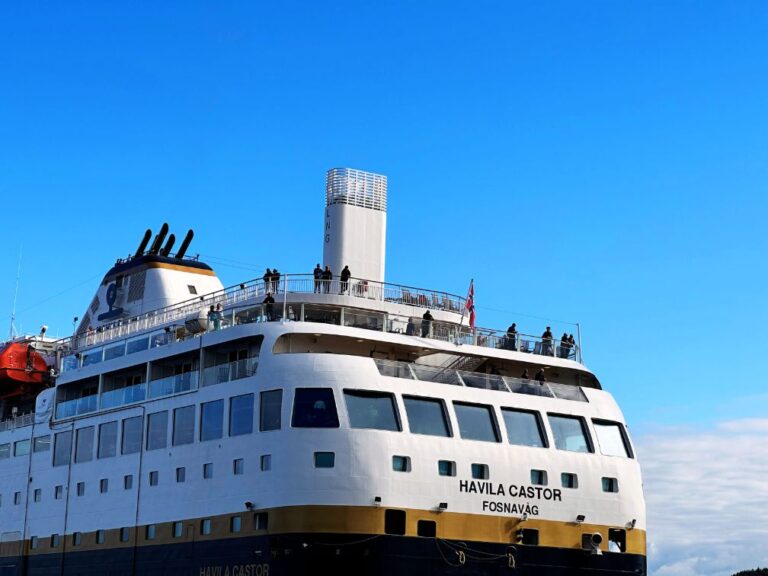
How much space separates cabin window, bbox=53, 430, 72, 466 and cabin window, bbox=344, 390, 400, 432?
13699 millimetres

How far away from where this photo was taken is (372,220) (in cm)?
4541

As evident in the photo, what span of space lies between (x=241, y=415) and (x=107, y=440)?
7756 millimetres

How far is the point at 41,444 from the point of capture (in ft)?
153

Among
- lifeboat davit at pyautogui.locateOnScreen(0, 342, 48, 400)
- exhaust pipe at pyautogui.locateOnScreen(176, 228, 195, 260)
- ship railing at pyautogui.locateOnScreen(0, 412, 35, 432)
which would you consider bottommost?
ship railing at pyautogui.locateOnScreen(0, 412, 35, 432)

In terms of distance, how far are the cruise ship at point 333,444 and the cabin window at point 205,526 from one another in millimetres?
93

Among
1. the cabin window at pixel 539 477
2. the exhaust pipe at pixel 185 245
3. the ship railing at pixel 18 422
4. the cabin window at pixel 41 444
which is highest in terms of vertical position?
the exhaust pipe at pixel 185 245

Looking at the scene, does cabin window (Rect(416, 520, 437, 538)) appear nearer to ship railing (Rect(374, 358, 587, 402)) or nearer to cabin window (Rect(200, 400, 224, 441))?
ship railing (Rect(374, 358, 587, 402))

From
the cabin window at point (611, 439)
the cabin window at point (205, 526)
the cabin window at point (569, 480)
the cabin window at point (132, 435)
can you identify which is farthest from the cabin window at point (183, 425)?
the cabin window at point (611, 439)

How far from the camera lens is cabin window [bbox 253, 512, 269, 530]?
35.7 m

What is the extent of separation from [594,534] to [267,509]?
10.4 m

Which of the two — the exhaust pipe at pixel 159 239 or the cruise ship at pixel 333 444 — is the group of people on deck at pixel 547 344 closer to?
the cruise ship at pixel 333 444

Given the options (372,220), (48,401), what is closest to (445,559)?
(372,220)

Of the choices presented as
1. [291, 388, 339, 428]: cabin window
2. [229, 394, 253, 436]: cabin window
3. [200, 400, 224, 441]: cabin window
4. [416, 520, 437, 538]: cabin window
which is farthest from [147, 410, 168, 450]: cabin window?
[416, 520, 437, 538]: cabin window

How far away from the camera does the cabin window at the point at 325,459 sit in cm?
3525
